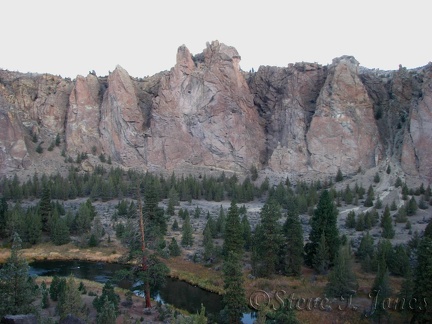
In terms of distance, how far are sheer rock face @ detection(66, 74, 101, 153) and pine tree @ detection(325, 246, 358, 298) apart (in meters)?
83.4

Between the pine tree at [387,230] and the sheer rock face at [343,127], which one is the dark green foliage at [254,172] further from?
the pine tree at [387,230]

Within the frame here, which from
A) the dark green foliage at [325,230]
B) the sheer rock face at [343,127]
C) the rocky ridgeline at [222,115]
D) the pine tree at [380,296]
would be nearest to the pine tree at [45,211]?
the dark green foliage at [325,230]

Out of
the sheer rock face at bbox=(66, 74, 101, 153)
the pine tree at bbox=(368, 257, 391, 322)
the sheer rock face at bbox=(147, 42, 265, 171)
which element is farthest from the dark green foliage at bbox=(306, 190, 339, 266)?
the sheer rock face at bbox=(66, 74, 101, 153)

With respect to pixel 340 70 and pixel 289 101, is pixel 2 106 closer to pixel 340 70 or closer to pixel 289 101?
pixel 289 101

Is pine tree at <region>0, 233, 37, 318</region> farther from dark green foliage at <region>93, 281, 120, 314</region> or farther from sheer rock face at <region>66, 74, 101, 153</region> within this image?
sheer rock face at <region>66, 74, 101, 153</region>

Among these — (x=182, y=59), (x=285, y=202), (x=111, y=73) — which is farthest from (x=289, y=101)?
(x=111, y=73)

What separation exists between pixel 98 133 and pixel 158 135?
54.2 ft

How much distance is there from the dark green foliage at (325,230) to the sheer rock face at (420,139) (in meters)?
50.5

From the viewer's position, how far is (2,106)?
3782 inches

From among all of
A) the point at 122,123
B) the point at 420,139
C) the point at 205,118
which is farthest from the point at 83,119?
the point at 420,139

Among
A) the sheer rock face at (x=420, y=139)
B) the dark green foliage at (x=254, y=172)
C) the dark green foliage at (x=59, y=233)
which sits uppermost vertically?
the sheer rock face at (x=420, y=139)

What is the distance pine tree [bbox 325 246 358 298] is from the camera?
29.5 metres

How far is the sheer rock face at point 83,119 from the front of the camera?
103312mm

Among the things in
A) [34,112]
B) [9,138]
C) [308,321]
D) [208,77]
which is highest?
[208,77]
